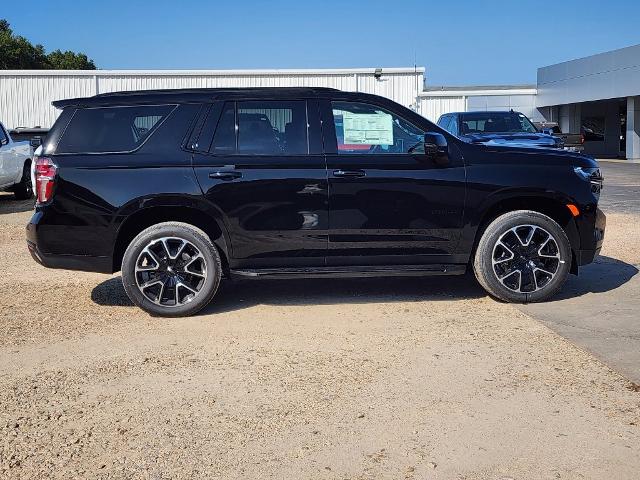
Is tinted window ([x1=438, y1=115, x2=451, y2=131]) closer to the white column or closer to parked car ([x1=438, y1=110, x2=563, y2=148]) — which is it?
parked car ([x1=438, y1=110, x2=563, y2=148])

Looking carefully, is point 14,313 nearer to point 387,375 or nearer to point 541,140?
point 387,375

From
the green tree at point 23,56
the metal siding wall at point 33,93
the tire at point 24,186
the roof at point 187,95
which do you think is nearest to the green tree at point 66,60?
the green tree at point 23,56

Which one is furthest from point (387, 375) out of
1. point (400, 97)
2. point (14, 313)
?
point (400, 97)

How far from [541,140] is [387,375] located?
1099 cm

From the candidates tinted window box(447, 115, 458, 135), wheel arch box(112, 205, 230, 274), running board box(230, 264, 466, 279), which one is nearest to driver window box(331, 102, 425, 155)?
running board box(230, 264, 466, 279)

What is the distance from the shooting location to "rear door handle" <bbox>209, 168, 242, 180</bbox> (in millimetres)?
6215

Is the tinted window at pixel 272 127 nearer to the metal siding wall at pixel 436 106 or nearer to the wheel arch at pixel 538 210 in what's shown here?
the wheel arch at pixel 538 210

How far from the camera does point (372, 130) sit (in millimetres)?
6504

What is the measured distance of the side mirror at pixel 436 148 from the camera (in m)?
6.25

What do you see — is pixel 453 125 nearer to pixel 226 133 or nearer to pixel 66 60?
pixel 226 133

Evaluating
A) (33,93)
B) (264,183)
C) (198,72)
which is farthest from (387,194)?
(33,93)

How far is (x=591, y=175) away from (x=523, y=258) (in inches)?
38.4

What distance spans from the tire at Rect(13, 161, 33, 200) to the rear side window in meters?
11.4

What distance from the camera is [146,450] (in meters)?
3.67
